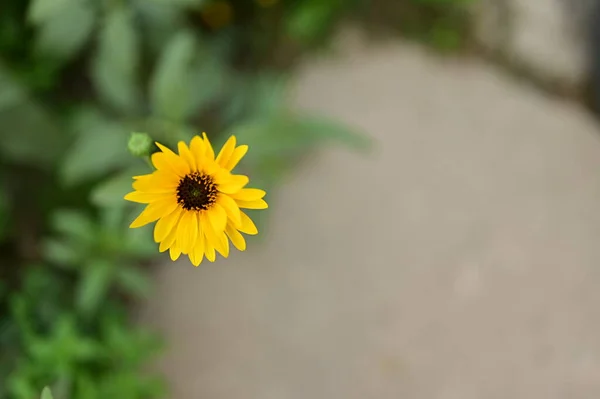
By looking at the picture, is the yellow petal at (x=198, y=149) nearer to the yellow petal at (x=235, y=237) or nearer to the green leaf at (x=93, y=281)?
the yellow petal at (x=235, y=237)

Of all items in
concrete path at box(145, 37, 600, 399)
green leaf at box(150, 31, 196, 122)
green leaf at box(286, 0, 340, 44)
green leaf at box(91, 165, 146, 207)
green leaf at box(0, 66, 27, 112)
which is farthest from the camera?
green leaf at box(286, 0, 340, 44)

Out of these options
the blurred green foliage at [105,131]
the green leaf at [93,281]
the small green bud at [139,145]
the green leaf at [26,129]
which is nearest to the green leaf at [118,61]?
the blurred green foliage at [105,131]

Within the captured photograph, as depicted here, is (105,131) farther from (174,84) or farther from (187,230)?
(187,230)

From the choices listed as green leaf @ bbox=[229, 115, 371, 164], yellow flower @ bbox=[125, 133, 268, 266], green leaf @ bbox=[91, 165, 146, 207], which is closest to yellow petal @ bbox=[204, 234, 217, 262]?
yellow flower @ bbox=[125, 133, 268, 266]

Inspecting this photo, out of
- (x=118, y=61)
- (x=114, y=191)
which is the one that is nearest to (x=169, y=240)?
(x=114, y=191)

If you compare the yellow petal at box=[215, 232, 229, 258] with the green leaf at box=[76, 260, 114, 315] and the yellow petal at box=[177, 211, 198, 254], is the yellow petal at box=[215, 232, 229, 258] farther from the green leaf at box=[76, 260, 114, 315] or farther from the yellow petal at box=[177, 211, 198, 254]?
the green leaf at box=[76, 260, 114, 315]

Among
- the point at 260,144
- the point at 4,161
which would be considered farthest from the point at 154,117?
the point at 4,161

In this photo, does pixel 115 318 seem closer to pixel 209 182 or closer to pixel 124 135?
pixel 124 135
